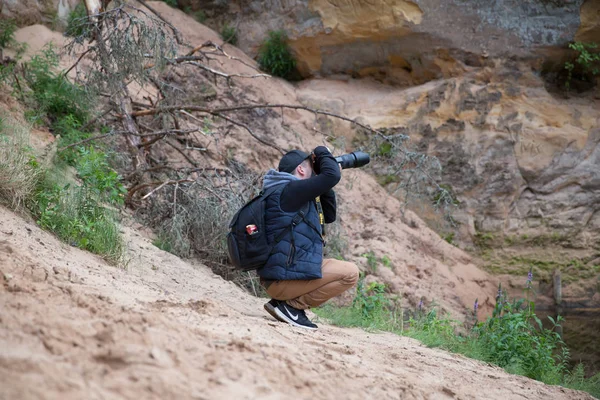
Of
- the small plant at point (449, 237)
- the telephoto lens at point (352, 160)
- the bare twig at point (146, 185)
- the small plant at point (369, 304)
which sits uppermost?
the telephoto lens at point (352, 160)

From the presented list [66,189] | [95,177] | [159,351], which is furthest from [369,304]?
[159,351]

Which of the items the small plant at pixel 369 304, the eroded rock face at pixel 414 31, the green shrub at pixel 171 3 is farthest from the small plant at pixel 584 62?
the green shrub at pixel 171 3

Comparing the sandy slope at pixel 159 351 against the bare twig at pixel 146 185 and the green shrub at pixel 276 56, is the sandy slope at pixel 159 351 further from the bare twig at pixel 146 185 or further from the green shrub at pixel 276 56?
the green shrub at pixel 276 56

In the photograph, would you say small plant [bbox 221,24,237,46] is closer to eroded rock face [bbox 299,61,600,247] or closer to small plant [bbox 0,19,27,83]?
eroded rock face [bbox 299,61,600,247]

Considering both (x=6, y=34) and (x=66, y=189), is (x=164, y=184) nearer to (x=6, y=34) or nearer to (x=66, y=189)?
(x=66, y=189)

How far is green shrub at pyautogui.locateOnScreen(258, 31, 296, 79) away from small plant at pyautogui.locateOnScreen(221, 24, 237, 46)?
0.47 meters

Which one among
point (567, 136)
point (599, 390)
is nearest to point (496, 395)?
point (599, 390)

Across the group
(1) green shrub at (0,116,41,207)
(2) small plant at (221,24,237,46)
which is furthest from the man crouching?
(2) small plant at (221,24,237,46)

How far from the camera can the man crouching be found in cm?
432

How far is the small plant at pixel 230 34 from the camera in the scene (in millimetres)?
10648

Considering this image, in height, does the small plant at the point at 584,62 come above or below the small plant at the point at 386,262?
above

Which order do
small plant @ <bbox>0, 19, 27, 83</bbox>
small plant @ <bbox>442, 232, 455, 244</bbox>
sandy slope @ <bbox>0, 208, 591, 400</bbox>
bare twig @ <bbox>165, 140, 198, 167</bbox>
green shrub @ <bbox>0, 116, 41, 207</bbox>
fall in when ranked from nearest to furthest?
sandy slope @ <bbox>0, 208, 591, 400</bbox>
green shrub @ <bbox>0, 116, 41, 207</bbox>
bare twig @ <bbox>165, 140, 198, 167</bbox>
small plant @ <bbox>0, 19, 27, 83</bbox>
small plant @ <bbox>442, 232, 455, 244</bbox>

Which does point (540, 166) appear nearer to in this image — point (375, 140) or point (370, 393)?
point (375, 140)

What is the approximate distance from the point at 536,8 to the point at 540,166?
7.17 feet
